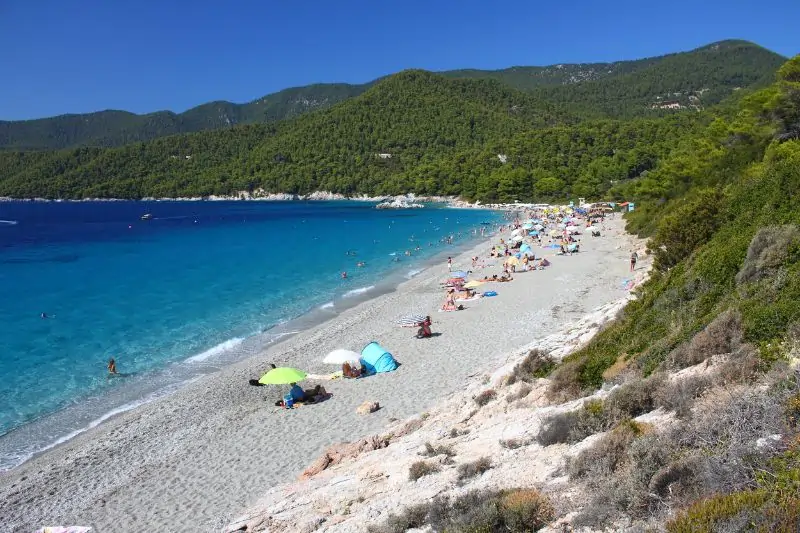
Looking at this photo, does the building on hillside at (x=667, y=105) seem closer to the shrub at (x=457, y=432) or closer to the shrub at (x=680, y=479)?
the shrub at (x=457, y=432)

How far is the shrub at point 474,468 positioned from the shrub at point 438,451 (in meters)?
0.88

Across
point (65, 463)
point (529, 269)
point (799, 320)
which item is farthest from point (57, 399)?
point (529, 269)

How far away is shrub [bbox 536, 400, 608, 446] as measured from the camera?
657 centimetres

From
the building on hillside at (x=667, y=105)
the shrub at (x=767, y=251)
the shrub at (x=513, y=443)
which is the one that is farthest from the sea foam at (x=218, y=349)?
the building on hillside at (x=667, y=105)

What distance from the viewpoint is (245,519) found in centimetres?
887

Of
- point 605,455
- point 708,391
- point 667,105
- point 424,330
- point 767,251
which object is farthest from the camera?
point 667,105

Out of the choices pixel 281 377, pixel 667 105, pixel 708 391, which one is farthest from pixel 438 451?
pixel 667 105

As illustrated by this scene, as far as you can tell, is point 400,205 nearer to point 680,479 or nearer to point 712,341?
point 712,341

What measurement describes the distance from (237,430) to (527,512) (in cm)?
1075

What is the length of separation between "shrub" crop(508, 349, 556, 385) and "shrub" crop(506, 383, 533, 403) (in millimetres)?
792

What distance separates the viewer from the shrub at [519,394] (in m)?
9.86

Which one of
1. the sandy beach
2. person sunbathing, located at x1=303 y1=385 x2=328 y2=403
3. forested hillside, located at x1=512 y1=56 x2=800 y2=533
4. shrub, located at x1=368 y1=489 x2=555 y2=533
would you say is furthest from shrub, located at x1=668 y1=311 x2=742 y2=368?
person sunbathing, located at x1=303 y1=385 x2=328 y2=403

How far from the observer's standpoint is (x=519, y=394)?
32.6 ft

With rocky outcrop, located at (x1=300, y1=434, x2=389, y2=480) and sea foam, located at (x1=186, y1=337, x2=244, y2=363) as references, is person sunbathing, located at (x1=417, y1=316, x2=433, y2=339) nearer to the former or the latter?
sea foam, located at (x1=186, y1=337, x2=244, y2=363)
